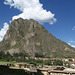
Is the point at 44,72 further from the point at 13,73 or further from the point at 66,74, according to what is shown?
the point at 13,73

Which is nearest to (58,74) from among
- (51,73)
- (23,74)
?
(51,73)

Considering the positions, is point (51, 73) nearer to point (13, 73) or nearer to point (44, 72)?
point (44, 72)

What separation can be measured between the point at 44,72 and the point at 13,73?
633 centimetres

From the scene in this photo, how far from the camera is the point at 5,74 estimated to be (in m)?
18.4

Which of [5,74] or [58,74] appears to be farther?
[5,74]

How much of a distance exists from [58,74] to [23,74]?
9954 mm

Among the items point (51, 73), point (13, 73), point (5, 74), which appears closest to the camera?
point (51, 73)

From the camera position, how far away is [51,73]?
13391 mm

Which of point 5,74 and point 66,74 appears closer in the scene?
point 66,74

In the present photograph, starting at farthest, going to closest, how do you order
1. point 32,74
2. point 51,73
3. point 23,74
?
point 32,74
point 23,74
point 51,73

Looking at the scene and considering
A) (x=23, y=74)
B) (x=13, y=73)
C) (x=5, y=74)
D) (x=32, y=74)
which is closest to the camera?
(x=5, y=74)

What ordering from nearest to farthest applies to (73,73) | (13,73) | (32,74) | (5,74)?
(73,73)
(5,74)
(13,73)
(32,74)

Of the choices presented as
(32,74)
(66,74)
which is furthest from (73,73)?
(32,74)

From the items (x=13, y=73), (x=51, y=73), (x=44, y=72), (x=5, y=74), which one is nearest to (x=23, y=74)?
(x=13, y=73)
